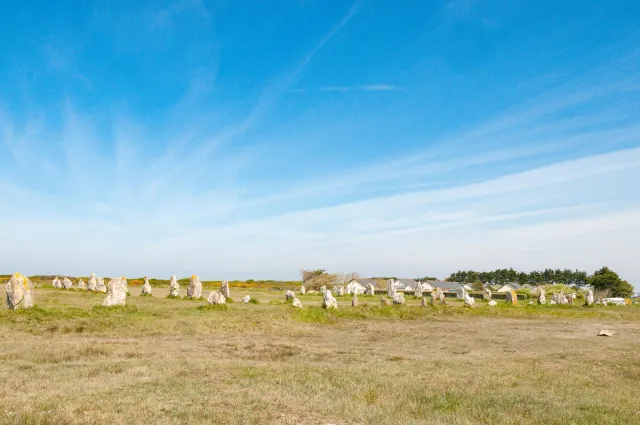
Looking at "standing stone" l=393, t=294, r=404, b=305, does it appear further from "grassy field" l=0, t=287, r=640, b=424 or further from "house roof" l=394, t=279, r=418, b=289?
"house roof" l=394, t=279, r=418, b=289

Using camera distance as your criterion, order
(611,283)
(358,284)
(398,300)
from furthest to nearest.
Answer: (358,284), (611,283), (398,300)

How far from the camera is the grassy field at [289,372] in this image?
32.2 feet

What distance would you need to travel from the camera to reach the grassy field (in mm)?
9828

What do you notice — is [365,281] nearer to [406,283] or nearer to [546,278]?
[406,283]

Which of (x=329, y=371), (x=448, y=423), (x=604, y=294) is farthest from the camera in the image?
(x=604, y=294)

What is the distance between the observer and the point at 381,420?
9.46 metres

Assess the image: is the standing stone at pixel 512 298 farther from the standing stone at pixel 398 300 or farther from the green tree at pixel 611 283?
the green tree at pixel 611 283

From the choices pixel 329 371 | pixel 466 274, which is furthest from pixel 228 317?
pixel 466 274

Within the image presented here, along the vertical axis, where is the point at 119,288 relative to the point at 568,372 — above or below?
above

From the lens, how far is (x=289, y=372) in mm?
14375

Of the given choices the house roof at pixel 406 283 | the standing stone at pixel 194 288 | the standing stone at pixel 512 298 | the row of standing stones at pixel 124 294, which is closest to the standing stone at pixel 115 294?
the row of standing stones at pixel 124 294

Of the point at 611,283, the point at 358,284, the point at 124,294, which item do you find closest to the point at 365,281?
the point at 358,284

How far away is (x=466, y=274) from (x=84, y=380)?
631 feet

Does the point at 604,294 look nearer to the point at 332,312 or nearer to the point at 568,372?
the point at 332,312
